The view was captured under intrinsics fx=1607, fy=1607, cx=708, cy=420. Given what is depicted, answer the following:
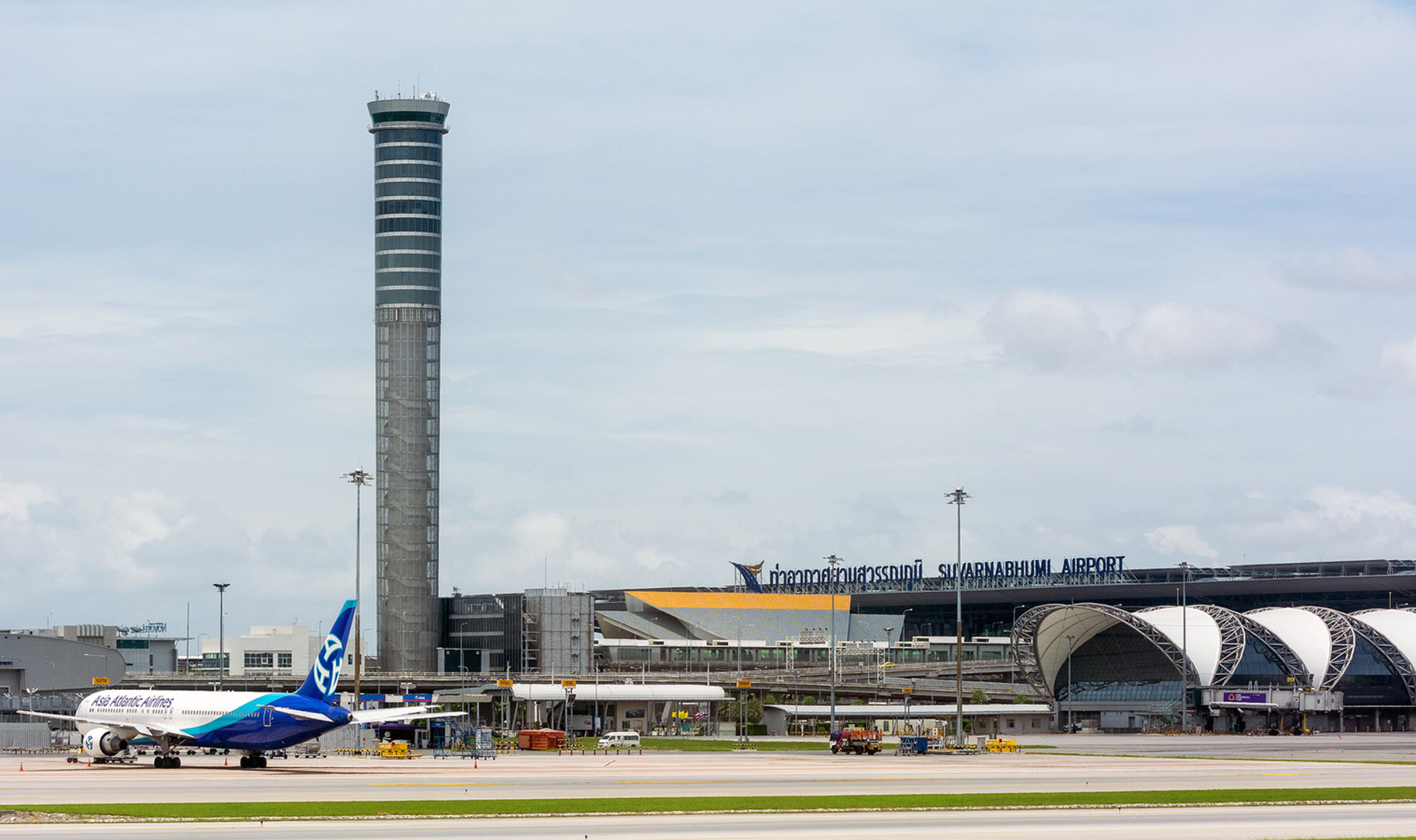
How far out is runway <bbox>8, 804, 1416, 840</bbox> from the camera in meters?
41.1

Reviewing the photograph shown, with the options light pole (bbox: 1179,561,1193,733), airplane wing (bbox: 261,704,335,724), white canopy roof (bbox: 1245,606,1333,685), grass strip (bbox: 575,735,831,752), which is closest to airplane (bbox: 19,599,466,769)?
airplane wing (bbox: 261,704,335,724)

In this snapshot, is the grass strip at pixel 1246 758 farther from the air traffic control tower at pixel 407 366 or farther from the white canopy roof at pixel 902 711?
the air traffic control tower at pixel 407 366

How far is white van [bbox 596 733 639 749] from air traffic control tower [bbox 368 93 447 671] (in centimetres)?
8029

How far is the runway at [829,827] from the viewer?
41.1 metres

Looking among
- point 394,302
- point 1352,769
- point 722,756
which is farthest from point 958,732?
point 394,302

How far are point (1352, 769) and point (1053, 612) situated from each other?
8044 centimetres

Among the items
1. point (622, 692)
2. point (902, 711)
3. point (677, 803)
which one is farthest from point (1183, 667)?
point (677, 803)

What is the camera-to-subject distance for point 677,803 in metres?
52.5

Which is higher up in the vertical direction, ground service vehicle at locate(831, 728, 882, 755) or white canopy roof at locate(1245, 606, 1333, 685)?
white canopy roof at locate(1245, 606, 1333, 685)

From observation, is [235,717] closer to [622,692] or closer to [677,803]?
[677,803]

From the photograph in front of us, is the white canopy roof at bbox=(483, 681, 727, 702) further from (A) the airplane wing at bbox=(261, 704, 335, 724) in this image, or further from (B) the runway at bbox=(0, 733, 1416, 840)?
(A) the airplane wing at bbox=(261, 704, 335, 724)

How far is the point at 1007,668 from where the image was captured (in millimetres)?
192125

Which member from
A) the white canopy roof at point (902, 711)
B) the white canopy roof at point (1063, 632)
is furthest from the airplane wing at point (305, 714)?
the white canopy roof at point (1063, 632)

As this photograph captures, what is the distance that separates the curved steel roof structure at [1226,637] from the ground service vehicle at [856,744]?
182 feet
